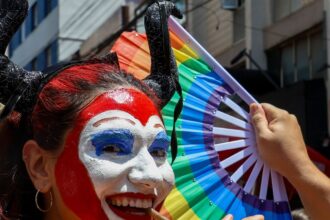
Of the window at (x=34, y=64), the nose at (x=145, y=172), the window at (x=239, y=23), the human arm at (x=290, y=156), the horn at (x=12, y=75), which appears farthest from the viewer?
the window at (x=34, y=64)

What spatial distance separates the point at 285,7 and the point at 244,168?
1148 cm

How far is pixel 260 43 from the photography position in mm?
15156

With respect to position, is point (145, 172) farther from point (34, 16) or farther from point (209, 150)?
point (34, 16)

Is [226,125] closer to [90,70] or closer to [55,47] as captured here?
[90,70]

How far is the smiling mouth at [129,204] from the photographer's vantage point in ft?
8.29

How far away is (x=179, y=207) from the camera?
3385 mm

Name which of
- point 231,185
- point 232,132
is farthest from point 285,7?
point 231,185

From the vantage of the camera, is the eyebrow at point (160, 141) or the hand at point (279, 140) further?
the hand at point (279, 140)

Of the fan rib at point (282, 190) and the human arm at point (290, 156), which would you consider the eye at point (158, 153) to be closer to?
the human arm at point (290, 156)

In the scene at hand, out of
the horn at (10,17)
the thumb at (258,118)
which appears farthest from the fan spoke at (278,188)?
the horn at (10,17)

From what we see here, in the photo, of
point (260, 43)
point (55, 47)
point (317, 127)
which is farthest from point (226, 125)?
point (55, 47)

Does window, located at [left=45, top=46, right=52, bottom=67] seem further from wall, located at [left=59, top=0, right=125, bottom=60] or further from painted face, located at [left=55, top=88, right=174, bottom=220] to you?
painted face, located at [left=55, top=88, right=174, bottom=220]

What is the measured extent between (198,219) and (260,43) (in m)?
12.0

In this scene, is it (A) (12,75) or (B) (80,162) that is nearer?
(B) (80,162)
